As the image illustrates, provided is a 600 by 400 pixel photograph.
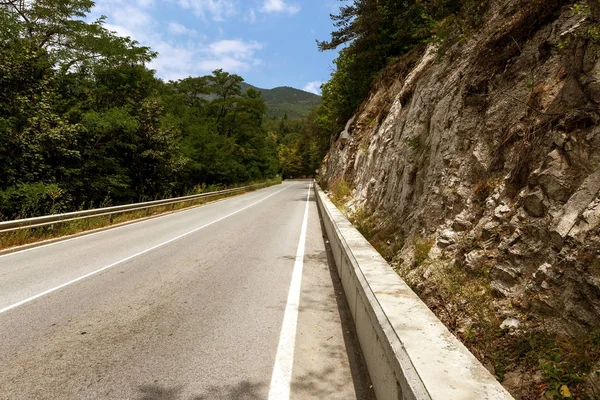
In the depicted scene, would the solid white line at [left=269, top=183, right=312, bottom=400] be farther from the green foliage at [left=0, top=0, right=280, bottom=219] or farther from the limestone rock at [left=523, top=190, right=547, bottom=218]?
the green foliage at [left=0, top=0, right=280, bottom=219]

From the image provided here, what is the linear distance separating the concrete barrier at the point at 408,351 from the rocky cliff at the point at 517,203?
25.0 inches

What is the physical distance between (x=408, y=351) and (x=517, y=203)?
105 inches

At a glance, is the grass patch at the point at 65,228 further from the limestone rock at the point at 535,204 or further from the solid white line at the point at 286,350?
the limestone rock at the point at 535,204

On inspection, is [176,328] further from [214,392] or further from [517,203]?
[517,203]

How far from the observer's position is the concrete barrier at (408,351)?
73.5 inches

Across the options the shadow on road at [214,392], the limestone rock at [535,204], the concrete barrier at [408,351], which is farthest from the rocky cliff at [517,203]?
the shadow on road at [214,392]

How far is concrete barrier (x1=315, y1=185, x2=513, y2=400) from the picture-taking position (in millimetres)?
1867

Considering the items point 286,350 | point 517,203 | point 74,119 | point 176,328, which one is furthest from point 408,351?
point 74,119

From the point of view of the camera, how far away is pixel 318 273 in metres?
6.73

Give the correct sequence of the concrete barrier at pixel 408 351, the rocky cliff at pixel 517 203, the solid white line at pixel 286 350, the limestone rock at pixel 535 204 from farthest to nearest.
→ 1. the limestone rock at pixel 535 204
2. the solid white line at pixel 286 350
3. the rocky cliff at pixel 517 203
4. the concrete barrier at pixel 408 351

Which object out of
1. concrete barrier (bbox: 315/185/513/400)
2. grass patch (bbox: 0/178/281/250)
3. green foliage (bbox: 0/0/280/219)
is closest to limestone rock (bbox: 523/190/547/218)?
concrete barrier (bbox: 315/185/513/400)

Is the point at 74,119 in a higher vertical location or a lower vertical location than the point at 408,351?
higher

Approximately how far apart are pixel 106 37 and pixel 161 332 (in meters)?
22.0

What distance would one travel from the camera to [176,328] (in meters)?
4.18
